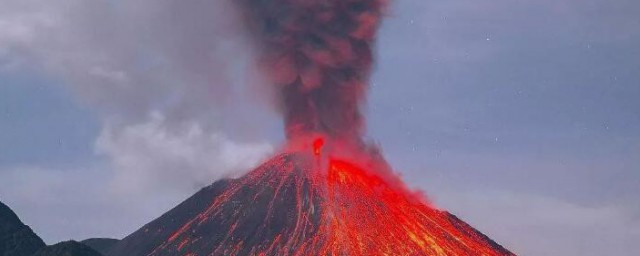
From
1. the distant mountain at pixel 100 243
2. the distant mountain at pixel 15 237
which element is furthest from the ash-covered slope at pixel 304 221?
the distant mountain at pixel 15 237

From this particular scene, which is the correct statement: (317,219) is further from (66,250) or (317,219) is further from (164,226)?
(66,250)

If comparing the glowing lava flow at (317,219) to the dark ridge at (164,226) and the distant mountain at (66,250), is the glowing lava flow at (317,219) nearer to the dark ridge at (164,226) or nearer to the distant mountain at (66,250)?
the dark ridge at (164,226)

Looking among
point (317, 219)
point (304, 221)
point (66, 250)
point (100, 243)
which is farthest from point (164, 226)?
point (66, 250)

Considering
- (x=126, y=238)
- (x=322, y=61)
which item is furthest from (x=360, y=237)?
(x=126, y=238)

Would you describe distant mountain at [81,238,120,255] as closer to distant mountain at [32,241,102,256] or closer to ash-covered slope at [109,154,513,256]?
ash-covered slope at [109,154,513,256]

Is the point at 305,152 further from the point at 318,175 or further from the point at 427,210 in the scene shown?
the point at 427,210
